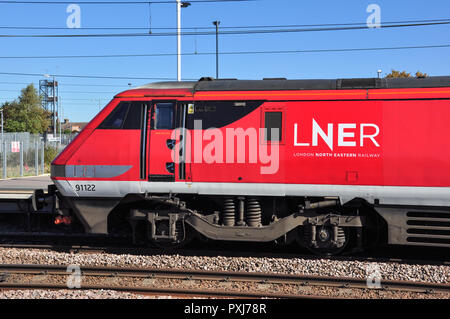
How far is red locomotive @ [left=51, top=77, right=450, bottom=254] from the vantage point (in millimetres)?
7578

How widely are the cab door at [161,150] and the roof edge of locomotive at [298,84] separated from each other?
2.50ft

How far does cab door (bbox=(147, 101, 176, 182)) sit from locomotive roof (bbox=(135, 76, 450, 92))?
784 millimetres

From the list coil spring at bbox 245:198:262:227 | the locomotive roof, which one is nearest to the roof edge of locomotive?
the locomotive roof

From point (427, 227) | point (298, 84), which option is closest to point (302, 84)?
point (298, 84)

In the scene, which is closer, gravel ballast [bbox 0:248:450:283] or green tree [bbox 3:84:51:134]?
gravel ballast [bbox 0:248:450:283]

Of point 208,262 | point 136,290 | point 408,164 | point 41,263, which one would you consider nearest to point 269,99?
point 408,164

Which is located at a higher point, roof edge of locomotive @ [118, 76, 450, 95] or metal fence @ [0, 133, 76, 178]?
roof edge of locomotive @ [118, 76, 450, 95]

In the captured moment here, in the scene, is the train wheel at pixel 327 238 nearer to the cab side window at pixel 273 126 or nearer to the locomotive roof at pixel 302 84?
the cab side window at pixel 273 126

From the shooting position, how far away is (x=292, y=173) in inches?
309

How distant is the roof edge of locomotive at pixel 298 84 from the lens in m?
A: 7.84

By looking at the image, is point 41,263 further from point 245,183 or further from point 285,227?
point 285,227

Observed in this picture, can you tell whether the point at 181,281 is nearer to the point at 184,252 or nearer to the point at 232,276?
the point at 232,276

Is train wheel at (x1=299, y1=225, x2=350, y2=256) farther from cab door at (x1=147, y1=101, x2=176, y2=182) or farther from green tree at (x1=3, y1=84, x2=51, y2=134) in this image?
green tree at (x1=3, y1=84, x2=51, y2=134)

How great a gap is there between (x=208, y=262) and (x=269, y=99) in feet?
11.5
